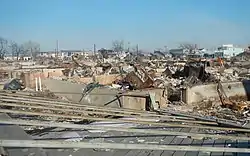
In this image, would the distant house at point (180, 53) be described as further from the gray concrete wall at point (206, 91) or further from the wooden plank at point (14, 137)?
the wooden plank at point (14, 137)

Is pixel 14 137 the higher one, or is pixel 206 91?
pixel 14 137

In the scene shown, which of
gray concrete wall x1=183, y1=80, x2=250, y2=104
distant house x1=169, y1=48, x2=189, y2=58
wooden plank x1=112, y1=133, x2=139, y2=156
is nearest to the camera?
wooden plank x1=112, y1=133, x2=139, y2=156

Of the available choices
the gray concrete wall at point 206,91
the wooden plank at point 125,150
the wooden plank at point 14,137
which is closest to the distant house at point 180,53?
the gray concrete wall at point 206,91

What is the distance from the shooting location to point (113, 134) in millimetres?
6270

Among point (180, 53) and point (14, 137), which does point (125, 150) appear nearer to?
point (14, 137)

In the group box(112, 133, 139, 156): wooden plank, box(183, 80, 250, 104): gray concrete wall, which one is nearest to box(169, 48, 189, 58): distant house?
box(183, 80, 250, 104): gray concrete wall

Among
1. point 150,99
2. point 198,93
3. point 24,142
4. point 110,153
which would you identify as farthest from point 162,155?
point 198,93

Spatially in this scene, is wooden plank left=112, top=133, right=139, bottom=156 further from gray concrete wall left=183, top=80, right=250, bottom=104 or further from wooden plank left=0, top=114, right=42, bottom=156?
gray concrete wall left=183, top=80, right=250, bottom=104

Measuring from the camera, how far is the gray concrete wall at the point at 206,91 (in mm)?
15297

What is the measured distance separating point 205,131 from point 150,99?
567 centimetres

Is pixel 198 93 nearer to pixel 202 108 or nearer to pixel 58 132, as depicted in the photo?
pixel 202 108

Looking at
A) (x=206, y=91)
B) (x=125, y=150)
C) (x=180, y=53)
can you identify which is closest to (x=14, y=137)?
(x=125, y=150)

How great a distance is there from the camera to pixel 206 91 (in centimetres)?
1557

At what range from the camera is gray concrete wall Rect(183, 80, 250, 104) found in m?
15.3
